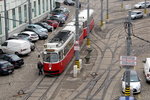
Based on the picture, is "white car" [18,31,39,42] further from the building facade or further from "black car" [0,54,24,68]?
"black car" [0,54,24,68]

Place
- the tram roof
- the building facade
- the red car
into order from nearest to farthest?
the tram roof → the building facade → the red car

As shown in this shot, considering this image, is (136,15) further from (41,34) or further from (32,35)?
(32,35)

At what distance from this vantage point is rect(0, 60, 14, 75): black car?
113 feet

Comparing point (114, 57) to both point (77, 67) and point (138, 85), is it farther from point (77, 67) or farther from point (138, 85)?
point (138, 85)

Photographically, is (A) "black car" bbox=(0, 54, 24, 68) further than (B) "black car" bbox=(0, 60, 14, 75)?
Yes

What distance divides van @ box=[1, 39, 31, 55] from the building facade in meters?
2.71

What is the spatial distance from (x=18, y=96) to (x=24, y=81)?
405cm

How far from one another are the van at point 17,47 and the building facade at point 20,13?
2705mm

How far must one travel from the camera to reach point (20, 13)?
181 ft

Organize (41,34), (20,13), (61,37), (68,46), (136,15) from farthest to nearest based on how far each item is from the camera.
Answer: (136,15) < (20,13) < (41,34) < (68,46) < (61,37)

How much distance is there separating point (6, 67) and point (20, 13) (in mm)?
21762

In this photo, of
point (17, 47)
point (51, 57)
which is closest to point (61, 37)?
point (51, 57)

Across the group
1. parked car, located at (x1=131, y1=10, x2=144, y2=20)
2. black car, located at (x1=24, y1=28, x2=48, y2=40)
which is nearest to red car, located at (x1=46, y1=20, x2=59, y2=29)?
black car, located at (x1=24, y1=28, x2=48, y2=40)

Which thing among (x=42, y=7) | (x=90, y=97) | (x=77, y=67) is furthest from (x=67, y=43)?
(x=42, y=7)
